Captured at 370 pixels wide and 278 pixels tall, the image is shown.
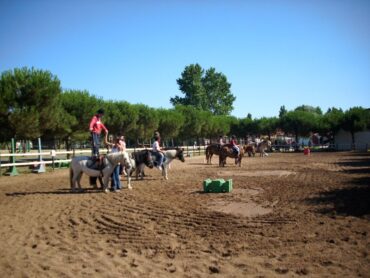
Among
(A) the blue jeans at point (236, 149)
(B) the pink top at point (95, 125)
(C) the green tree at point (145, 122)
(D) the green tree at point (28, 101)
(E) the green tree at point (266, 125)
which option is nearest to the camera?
(B) the pink top at point (95, 125)

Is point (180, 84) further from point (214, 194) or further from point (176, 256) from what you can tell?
→ point (176, 256)

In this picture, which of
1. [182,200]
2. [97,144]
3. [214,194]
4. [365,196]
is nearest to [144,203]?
[182,200]

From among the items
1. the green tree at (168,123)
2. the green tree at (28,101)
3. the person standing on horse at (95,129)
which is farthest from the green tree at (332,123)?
the person standing on horse at (95,129)

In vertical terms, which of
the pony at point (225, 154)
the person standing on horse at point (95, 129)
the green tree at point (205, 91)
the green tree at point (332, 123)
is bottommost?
the pony at point (225, 154)

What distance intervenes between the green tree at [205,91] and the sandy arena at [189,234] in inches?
2768

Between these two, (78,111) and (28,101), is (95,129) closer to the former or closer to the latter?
(28,101)

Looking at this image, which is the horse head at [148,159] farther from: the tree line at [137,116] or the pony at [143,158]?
the tree line at [137,116]

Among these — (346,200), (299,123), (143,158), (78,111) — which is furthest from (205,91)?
(346,200)

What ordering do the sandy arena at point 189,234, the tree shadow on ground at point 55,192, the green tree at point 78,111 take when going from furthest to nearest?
the green tree at point 78,111 < the tree shadow on ground at point 55,192 < the sandy arena at point 189,234

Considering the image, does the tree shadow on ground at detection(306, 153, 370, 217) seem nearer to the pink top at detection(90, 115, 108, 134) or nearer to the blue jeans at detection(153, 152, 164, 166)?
the pink top at detection(90, 115, 108, 134)

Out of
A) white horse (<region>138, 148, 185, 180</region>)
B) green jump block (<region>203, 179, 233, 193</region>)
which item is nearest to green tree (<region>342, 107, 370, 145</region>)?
white horse (<region>138, 148, 185, 180</region>)

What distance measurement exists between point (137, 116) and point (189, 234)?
31.5m

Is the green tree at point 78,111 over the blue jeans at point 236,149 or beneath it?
over

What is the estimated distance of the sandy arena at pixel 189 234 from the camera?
5.27 metres
